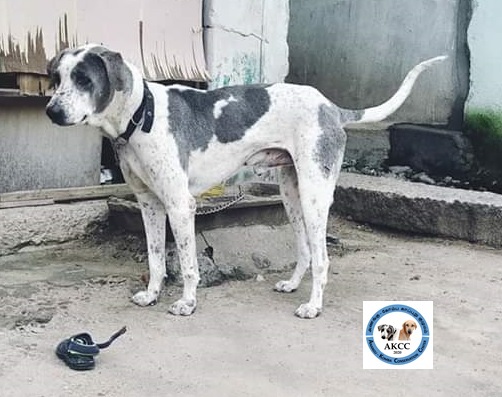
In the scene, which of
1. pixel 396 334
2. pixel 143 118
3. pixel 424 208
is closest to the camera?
pixel 396 334

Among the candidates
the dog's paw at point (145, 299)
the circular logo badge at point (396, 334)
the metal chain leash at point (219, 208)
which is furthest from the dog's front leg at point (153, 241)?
the circular logo badge at point (396, 334)

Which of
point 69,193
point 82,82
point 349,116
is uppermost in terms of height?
point 82,82

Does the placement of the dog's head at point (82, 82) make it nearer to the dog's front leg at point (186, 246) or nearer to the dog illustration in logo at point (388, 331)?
the dog's front leg at point (186, 246)

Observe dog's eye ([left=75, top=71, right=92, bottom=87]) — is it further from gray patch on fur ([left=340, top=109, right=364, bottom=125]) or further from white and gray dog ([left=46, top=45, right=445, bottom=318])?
gray patch on fur ([left=340, top=109, right=364, bottom=125])

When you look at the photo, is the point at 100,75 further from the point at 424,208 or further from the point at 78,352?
the point at 424,208

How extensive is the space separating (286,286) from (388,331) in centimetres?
139

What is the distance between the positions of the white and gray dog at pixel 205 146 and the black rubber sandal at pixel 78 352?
786mm

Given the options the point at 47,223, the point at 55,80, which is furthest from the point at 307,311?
the point at 47,223

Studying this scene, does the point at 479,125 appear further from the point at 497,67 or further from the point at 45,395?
the point at 45,395

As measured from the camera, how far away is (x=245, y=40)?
6477 mm

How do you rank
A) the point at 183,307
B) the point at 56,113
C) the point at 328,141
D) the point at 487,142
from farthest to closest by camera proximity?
the point at 487,142
the point at 328,141
the point at 183,307
the point at 56,113

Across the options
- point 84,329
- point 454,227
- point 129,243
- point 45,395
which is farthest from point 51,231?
point 454,227

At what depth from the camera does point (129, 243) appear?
5.59 m

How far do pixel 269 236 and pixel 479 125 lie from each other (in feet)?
8.07
